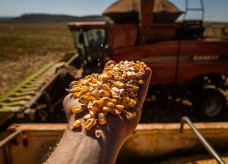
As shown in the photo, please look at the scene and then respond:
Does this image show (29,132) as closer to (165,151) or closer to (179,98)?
(165,151)

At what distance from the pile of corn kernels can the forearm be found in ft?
0.23

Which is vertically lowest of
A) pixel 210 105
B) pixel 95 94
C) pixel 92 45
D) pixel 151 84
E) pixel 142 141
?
pixel 210 105

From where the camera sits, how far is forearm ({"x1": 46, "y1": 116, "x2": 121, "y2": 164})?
39.3 inches

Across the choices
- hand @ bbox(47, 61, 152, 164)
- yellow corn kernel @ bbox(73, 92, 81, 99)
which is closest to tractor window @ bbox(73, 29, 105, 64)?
yellow corn kernel @ bbox(73, 92, 81, 99)

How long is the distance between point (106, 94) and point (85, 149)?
0.43 m

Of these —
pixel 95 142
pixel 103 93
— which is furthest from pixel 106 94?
pixel 95 142

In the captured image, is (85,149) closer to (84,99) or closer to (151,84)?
(84,99)

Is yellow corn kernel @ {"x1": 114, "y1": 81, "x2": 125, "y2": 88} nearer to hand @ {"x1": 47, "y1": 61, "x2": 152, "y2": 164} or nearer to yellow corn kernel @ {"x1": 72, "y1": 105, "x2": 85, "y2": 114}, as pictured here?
hand @ {"x1": 47, "y1": 61, "x2": 152, "y2": 164}

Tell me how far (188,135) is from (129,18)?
4329 mm

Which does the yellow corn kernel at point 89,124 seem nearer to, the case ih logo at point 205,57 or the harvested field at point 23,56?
the harvested field at point 23,56

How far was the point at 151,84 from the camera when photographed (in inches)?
165

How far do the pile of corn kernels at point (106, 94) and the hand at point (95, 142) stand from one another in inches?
1.7

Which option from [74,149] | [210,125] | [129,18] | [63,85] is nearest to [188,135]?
[210,125]

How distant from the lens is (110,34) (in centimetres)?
396
